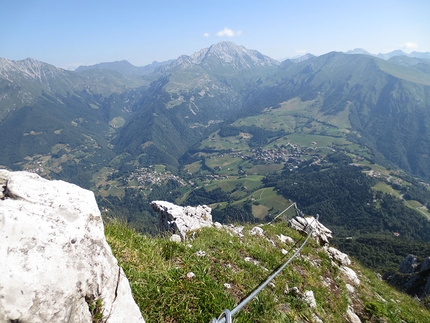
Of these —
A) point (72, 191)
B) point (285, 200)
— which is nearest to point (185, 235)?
point (72, 191)

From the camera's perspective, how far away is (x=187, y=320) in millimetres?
4691

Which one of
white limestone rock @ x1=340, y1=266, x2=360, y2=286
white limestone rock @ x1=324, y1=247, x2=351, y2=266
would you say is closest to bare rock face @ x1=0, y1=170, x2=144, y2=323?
white limestone rock @ x1=340, y1=266, x2=360, y2=286

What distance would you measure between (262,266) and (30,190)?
7.09 m

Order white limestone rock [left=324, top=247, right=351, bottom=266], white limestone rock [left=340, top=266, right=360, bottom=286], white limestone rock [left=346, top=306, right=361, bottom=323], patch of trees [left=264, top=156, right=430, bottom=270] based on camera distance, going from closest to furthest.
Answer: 1. white limestone rock [left=346, top=306, right=361, bottom=323]
2. white limestone rock [left=340, top=266, right=360, bottom=286]
3. white limestone rock [left=324, top=247, right=351, bottom=266]
4. patch of trees [left=264, top=156, right=430, bottom=270]

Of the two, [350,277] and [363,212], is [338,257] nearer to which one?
[350,277]

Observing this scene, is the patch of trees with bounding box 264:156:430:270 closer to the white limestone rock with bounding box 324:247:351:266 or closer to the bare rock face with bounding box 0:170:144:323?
the white limestone rock with bounding box 324:247:351:266

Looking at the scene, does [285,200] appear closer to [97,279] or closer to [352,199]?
[352,199]

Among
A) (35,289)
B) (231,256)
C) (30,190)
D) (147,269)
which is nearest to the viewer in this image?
(35,289)

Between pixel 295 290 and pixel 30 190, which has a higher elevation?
pixel 30 190

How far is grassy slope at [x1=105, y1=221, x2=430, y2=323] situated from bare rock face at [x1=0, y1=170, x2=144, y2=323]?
1130 millimetres

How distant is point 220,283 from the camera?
6168 mm

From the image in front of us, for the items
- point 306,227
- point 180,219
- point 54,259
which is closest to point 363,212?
point 306,227

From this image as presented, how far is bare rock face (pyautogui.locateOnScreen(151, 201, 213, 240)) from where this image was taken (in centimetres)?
1305

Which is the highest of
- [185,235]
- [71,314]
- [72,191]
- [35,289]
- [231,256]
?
[72,191]
